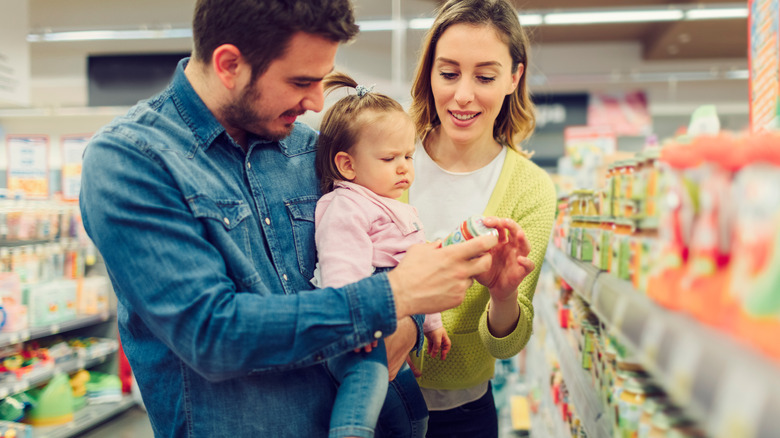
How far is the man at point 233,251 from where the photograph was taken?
1.07 metres

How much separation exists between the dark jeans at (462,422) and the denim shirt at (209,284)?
58 cm

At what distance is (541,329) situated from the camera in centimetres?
354

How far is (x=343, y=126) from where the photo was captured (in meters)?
1.55

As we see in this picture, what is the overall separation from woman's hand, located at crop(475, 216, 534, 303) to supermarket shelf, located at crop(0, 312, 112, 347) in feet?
11.8

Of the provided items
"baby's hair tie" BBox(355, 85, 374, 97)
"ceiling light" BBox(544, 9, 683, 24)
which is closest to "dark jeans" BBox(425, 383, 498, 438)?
"baby's hair tie" BBox(355, 85, 374, 97)

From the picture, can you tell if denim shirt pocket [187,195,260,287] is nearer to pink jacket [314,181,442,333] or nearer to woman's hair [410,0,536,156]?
pink jacket [314,181,442,333]

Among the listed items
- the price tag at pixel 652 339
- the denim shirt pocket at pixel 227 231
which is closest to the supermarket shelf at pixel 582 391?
the price tag at pixel 652 339

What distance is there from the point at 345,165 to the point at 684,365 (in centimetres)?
107

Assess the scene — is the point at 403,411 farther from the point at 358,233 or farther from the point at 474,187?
the point at 474,187

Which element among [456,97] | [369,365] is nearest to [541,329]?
[456,97]

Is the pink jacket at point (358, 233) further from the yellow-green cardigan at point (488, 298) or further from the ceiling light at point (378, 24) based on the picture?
the ceiling light at point (378, 24)

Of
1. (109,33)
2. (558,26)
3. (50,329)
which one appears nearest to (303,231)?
(50,329)

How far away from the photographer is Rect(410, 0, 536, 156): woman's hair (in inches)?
67.0

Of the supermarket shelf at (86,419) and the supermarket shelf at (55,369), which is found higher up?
the supermarket shelf at (55,369)
